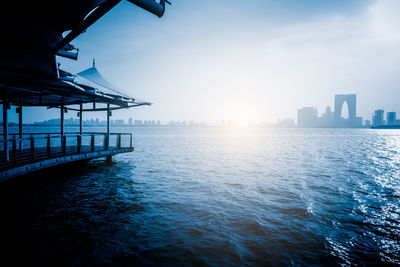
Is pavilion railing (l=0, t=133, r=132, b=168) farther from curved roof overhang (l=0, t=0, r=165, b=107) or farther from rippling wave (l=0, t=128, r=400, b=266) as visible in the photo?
curved roof overhang (l=0, t=0, r=165, b=107)

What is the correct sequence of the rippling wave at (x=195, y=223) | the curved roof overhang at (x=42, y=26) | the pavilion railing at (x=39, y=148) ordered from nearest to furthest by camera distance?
the curved roof overhang at (x=42, y=26) → the rippling wave at (x=195, y=223) → the pavilion railing at (x=39, y=148)

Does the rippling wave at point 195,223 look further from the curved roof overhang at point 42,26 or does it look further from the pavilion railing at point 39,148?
the curved roof overhang at point 42,26

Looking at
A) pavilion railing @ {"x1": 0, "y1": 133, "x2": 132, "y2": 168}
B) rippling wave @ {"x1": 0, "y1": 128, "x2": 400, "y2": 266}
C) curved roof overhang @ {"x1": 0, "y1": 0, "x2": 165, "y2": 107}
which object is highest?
curved roof overhang @ {"x1": 0, "y1": 0, "x2": 165, "y2": 107}

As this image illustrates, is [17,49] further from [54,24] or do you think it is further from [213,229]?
[213,229]

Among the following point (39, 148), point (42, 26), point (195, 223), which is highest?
point (42, 26)

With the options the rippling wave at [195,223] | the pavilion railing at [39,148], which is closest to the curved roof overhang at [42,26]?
the pavilion railing at [39,148]

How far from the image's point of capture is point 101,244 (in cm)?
534

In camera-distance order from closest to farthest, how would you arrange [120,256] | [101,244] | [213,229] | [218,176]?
[120,256] < [101,244] < [213,229] < [218,176]

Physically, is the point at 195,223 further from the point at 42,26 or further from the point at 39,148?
the point at 39,148

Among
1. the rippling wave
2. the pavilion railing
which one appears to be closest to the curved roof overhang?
the pavilion railing

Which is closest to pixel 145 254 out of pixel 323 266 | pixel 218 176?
pixel 323 266

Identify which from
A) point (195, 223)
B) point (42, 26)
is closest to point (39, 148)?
point (42, 26)

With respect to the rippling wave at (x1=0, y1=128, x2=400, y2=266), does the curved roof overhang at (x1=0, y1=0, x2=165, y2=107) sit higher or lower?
higher

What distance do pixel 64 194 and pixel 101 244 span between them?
527cm
